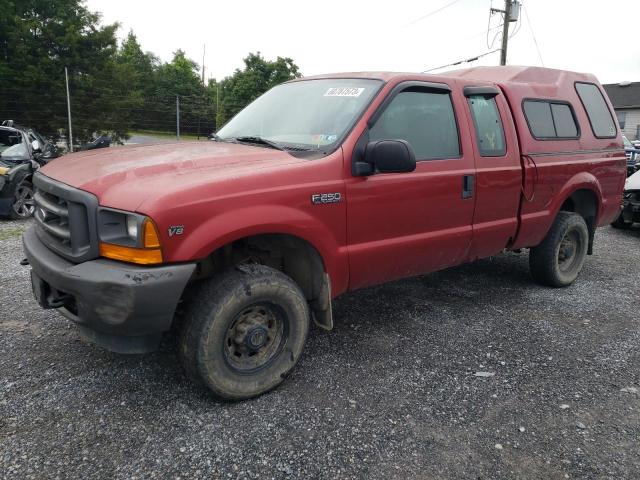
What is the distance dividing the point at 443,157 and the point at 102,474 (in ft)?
9.69

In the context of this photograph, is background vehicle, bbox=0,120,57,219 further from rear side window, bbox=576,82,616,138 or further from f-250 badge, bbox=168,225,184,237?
rear side window, bbox=576,82,616,138

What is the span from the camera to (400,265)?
3.64 metres

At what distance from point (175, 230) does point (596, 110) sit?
15.6 ft

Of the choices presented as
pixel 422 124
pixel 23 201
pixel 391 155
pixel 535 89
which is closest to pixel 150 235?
pixel 391 155

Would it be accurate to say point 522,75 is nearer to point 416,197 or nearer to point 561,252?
point 561,252

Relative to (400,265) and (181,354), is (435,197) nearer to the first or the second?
(400,265)

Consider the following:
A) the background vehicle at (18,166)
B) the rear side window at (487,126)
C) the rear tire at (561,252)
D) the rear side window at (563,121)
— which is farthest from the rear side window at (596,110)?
the background vehicle at (18,166)

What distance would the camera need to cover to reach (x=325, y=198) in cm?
306

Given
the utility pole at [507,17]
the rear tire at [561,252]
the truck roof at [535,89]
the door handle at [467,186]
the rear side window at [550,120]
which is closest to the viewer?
the door handle at [467,186]

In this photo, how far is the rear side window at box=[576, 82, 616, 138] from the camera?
16.9ft

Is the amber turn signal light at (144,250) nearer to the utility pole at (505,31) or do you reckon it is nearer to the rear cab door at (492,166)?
the rear cab door at (492,166)

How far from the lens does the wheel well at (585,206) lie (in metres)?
5.20

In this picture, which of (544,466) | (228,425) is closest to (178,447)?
(228,425)

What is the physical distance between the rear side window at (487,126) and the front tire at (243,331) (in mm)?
2068
